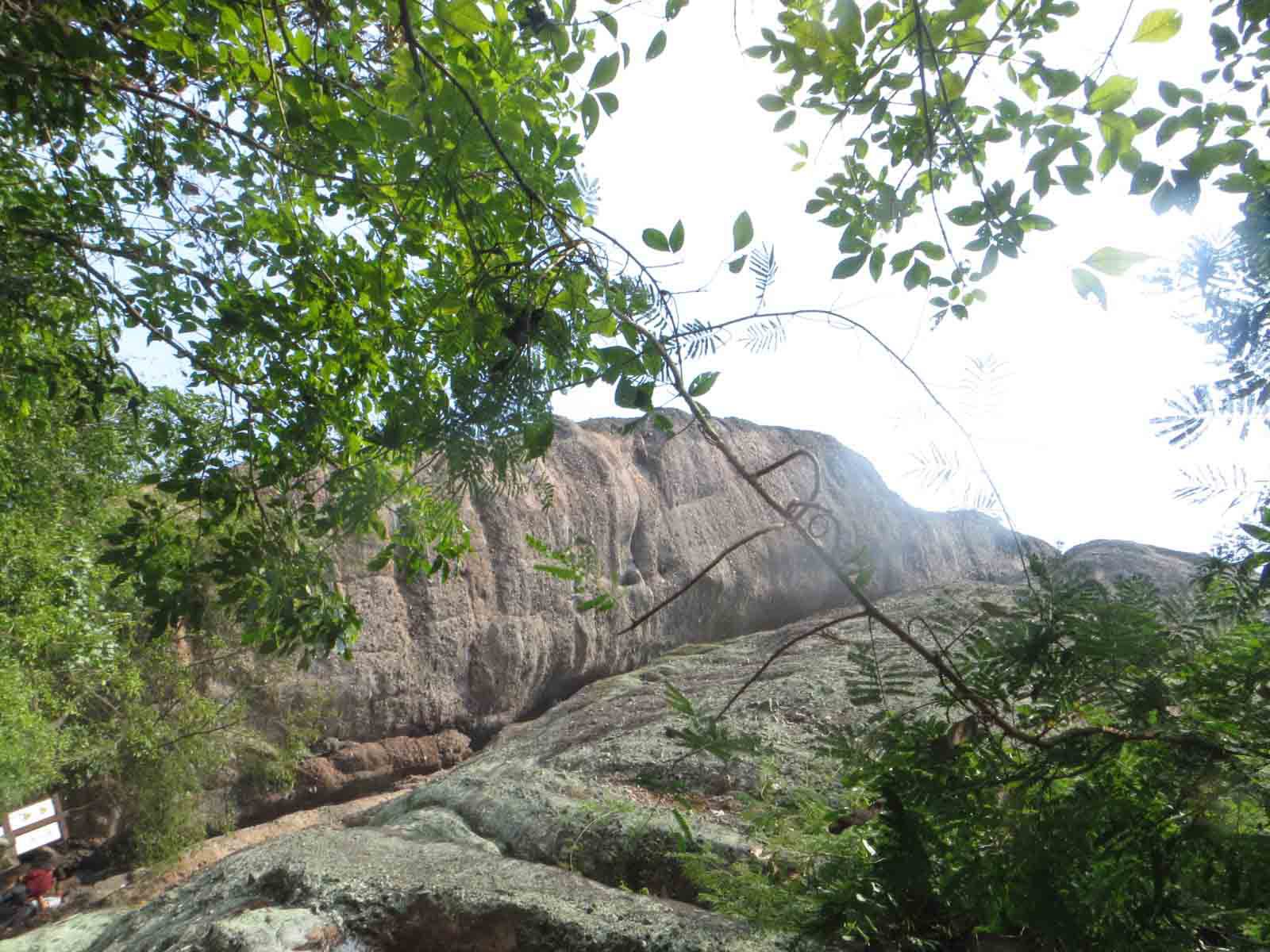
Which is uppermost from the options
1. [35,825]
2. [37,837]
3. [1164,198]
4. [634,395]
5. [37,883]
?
[1164,198]

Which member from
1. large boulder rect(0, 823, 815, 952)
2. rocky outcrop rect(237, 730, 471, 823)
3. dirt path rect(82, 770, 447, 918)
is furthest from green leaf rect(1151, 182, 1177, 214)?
rocky outcrop rect(237, 730, 471, 823)

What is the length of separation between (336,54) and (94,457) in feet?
25.2

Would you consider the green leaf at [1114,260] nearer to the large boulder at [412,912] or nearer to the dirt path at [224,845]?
the large boulder at [412,912]

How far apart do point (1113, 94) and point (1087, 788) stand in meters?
0.99

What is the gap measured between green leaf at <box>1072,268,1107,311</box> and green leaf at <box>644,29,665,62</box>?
710 millimetres

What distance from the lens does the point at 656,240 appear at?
124 centimetres

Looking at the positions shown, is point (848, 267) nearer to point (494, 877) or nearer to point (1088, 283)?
point (1088, 283)

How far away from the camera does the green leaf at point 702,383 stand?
46.5 inches

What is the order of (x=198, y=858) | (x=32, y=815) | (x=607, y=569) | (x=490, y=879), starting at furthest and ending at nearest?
(x=607, y=569), (x=198, y=858), (x=32, y=815), (x=490, y=879)

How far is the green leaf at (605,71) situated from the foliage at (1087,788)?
3.12ft

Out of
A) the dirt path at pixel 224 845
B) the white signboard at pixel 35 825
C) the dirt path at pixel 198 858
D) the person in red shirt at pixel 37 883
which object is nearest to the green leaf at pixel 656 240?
the dirt path at pixel 198 858

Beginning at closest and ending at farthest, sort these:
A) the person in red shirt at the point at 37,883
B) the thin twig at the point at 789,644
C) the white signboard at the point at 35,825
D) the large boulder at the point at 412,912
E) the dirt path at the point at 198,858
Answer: the thin twig at the point at 789,644 < the large boulder at the point at 412,912 < the white signboard at the point at 35,825 < the person in red shirt at the point at 37,883 < the dirt path at the point at 198,858

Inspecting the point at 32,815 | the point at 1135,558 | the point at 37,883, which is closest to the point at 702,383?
the point at 32,815

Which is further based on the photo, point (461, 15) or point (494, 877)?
point (494, 877)
